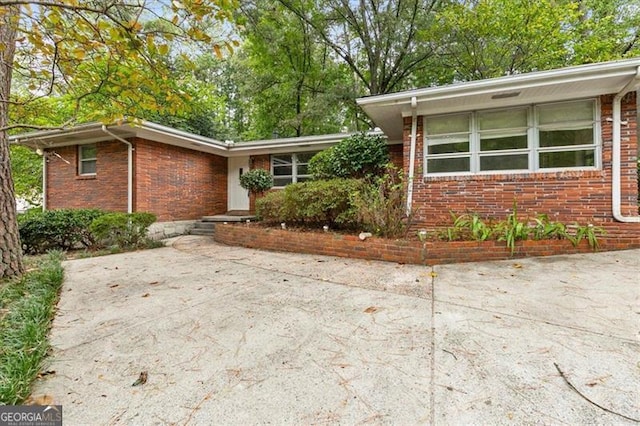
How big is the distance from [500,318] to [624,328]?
900 millimetres

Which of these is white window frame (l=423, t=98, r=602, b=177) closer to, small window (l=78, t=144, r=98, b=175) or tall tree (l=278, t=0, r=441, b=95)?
tall tree (l=278, t=0, r=441, b=95)

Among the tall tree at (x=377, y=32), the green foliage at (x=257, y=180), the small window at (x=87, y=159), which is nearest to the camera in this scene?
the small window at (x=87, y=159)

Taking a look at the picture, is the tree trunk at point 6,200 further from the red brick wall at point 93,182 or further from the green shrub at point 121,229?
the red brick wall at point 93,182

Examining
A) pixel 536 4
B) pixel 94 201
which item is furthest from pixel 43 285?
pixel 536 4

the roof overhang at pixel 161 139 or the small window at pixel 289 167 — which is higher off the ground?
the roof overhang at pixel 161 139

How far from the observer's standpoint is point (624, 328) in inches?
93.0

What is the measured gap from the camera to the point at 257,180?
32.6 feet

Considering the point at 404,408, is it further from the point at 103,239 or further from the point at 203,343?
the point at 103,239

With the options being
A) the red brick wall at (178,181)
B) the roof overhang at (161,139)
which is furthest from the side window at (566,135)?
the red brick wall at (178,181)

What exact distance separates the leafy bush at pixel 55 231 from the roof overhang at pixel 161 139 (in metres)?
2.10

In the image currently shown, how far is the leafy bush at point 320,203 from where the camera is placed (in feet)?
19.4

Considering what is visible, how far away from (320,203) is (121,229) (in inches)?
191

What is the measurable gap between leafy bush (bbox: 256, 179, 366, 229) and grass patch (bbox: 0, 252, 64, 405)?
402cm

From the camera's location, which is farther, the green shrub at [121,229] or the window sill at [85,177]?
the window sill at [85,177]
